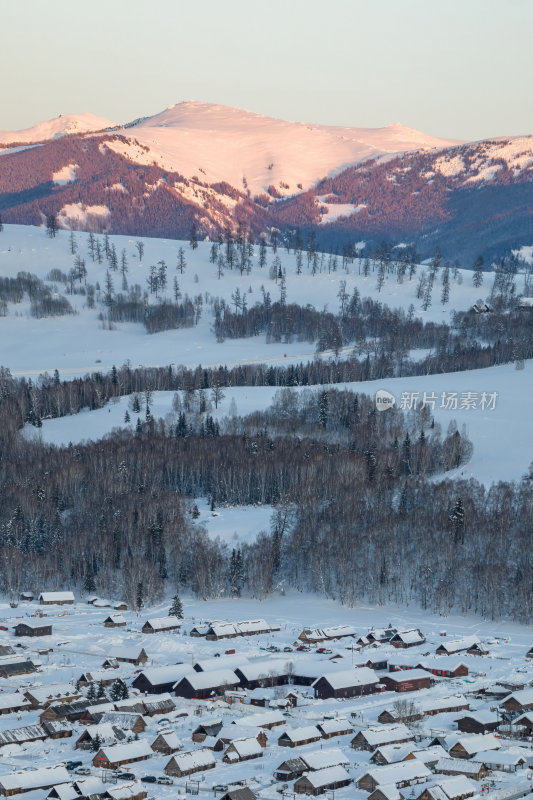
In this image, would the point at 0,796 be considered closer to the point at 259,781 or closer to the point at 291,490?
the point at 259,781

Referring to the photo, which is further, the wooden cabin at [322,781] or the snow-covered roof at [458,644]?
the snow-covered roof at [458,644]

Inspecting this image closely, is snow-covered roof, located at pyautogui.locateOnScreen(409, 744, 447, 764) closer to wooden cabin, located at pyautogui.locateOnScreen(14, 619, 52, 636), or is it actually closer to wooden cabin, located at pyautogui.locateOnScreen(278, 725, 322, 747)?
wooden cabin, located at pyautogui.locateOnScreen(278, 725, 322, 747)

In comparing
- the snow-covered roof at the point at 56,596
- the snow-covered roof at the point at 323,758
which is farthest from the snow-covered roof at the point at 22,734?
the snow-covered roof at the point at 56,596

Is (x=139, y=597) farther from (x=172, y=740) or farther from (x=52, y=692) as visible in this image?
(x=172, y=740)

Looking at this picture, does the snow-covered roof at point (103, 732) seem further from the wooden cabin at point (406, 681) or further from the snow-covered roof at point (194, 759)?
the wooden cabin at point (406, 681)

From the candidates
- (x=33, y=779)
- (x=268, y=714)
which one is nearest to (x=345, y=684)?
(x=268, y=714)

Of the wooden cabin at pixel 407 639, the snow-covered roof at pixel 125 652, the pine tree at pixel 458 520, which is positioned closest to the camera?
the snow-covered roof at pixel 125 652

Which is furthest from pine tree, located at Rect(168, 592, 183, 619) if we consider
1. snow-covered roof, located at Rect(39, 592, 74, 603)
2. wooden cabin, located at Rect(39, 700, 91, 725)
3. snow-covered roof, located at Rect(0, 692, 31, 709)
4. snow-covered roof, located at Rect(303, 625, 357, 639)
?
wooden cabin, located at Rect(39, 700, 91, 725)
